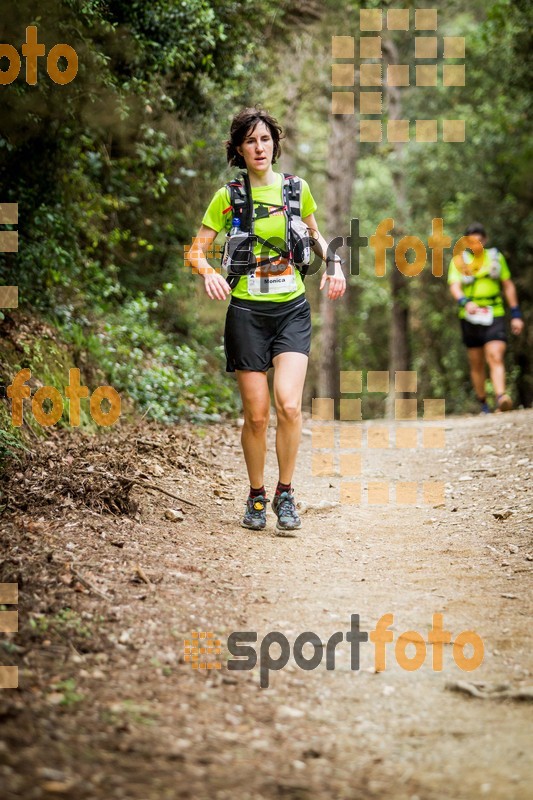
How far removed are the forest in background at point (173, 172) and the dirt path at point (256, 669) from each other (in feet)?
8.88

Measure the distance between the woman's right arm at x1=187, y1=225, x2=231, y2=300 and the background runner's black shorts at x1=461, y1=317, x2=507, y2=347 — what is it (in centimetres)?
678

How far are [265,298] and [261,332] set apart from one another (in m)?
0.22

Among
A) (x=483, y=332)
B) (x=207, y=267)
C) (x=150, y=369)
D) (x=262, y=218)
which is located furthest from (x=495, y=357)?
(x=207, y=267)

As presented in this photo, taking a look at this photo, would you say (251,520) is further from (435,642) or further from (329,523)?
(435,642)

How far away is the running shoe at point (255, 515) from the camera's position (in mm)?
5598

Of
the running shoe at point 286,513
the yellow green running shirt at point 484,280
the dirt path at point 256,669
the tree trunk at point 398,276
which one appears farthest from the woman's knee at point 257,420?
the tree trunk at point 398,276

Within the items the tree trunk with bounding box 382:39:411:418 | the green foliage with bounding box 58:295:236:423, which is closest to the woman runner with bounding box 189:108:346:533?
the green foliage with bounding box 58:295:236:423

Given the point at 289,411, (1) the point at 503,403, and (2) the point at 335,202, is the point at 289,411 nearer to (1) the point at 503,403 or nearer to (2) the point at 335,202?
(1) the point at 503,403

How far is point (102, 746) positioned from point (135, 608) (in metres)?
1.21

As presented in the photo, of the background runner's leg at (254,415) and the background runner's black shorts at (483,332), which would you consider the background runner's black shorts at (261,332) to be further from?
the background runner's black shorts at (483,332)

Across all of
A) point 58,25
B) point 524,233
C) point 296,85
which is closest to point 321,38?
point 296,85

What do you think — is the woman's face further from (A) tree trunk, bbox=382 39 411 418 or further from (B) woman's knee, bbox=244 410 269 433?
(A) tree trunk, bbox=382 39 411 418

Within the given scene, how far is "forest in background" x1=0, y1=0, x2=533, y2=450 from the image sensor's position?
736 cm

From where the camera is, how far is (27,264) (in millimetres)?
7508
